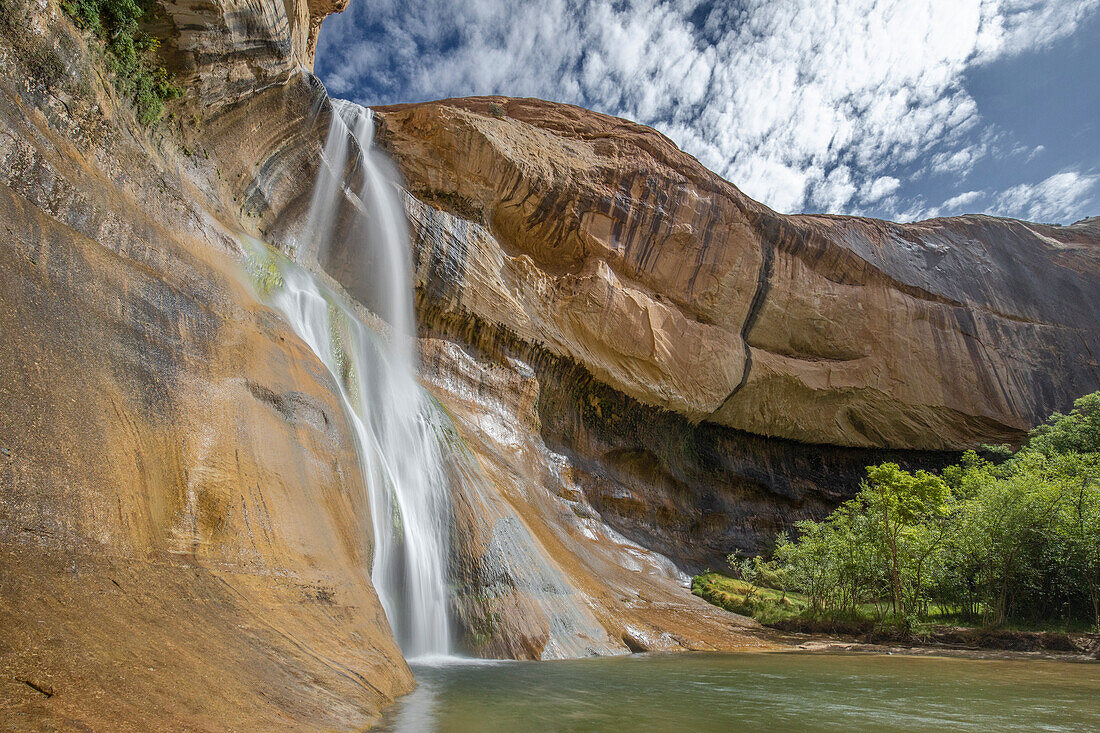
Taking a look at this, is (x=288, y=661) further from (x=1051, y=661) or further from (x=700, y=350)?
(x=700, y=350)

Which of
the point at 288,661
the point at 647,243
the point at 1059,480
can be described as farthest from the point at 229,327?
the point at 647,243

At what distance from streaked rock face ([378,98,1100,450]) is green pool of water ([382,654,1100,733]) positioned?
566 inches

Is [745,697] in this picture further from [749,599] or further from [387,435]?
[749,599]

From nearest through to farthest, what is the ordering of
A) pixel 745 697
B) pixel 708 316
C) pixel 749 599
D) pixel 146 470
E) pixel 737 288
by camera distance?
pixel 146 470 → pixel 745 697 → pixel 749 599 → pixel 708 316 → pixel 737 288

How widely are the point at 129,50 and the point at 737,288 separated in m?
25.7

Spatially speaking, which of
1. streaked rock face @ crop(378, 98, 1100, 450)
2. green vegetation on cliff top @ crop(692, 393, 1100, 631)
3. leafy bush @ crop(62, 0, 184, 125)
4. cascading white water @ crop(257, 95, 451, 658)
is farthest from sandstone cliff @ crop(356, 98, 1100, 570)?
green vegetation on cliff top @ crop(692, 393, 1100, 631)

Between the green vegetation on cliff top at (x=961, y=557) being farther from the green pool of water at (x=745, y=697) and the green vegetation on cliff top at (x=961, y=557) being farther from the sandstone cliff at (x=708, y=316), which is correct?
the sandstone cliff at (x=708, y=316)

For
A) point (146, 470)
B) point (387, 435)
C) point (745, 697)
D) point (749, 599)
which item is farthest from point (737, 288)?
→ point (146, 470)

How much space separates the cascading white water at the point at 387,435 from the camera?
31.0 ft

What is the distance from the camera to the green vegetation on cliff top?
13.6 m

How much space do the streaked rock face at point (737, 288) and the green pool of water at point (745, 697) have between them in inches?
566

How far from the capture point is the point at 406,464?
11.1 m

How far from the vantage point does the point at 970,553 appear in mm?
14719

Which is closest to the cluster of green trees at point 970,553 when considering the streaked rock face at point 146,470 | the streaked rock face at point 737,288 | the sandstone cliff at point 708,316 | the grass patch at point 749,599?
the grass patch at point 749,599
